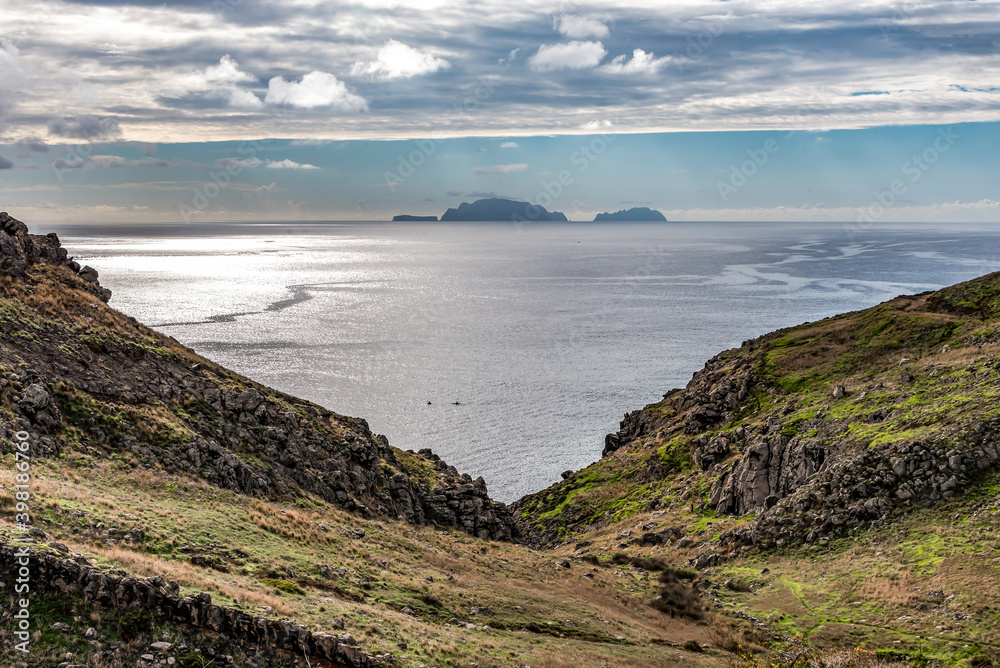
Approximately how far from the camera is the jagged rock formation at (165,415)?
37.3 metres

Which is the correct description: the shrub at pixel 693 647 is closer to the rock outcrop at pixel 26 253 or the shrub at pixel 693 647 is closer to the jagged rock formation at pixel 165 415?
the jagged rock formation at pixel 165 415

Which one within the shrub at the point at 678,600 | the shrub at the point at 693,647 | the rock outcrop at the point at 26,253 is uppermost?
the rock outcrop at the point at 26,253

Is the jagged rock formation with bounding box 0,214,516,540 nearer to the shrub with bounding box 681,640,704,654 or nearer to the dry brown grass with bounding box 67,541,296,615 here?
the dry brown grass with bounding box 67,541,296,615

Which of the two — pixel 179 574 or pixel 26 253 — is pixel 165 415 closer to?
pixel 26 253

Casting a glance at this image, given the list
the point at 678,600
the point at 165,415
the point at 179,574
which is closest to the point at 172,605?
the point at 179,574

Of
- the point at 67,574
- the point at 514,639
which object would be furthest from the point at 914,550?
the point at 67,574

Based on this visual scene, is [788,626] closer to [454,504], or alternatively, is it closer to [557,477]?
[454,504]

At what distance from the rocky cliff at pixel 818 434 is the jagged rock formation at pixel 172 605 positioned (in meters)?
31.7

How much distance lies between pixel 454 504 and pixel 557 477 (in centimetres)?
3327

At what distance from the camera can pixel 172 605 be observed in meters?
21.3

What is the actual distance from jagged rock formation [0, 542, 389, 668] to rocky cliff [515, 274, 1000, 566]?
31.7m

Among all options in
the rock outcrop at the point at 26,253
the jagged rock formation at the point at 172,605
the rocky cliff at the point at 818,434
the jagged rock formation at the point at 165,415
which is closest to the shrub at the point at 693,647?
the rocky cliff at the point at 818,434

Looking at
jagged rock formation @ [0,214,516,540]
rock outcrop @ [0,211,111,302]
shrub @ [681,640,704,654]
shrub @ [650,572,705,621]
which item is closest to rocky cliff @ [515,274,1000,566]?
shrub @ [650,572,705,621]

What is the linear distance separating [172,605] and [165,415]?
23.3 meters
